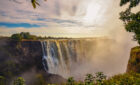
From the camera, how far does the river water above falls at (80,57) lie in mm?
31808

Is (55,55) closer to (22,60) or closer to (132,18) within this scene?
(22,60)

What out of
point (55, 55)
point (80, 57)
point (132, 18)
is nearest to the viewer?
point (132, 18)

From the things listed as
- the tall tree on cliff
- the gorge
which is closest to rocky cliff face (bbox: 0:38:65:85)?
the gorge

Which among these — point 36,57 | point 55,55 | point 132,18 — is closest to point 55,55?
point 55,55

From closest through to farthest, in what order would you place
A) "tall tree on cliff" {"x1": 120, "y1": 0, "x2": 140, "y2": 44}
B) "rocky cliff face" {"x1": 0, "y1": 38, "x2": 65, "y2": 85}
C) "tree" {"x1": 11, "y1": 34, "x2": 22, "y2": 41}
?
"tall tree on cliff" {"x1": 120, "y1": 0, "x2": 140, "y2": 44}, "rocky cliff face" {"x1": 0, "y1": 38, "x2": 65, "y2": 85}, "tree" {"x1": 11, "y1": 34, "x2": 22, "y2": 41}

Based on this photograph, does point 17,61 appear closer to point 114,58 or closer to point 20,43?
point 20,43

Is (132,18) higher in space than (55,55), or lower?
higher

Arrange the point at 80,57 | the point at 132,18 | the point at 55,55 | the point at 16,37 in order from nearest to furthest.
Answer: the point at 132,18 < the point at 16,37 < the point at 55,55 < the point at 80,57

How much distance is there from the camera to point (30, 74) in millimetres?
33375

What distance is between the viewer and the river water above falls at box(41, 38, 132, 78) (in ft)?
104

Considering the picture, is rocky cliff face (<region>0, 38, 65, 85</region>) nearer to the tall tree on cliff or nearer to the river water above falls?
the river water above falls

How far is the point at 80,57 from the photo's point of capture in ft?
158

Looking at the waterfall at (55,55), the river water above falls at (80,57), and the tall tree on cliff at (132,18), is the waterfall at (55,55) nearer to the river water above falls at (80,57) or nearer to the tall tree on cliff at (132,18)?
the river water above falls at (80,57)

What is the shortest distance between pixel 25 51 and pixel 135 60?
30818 millimetres
